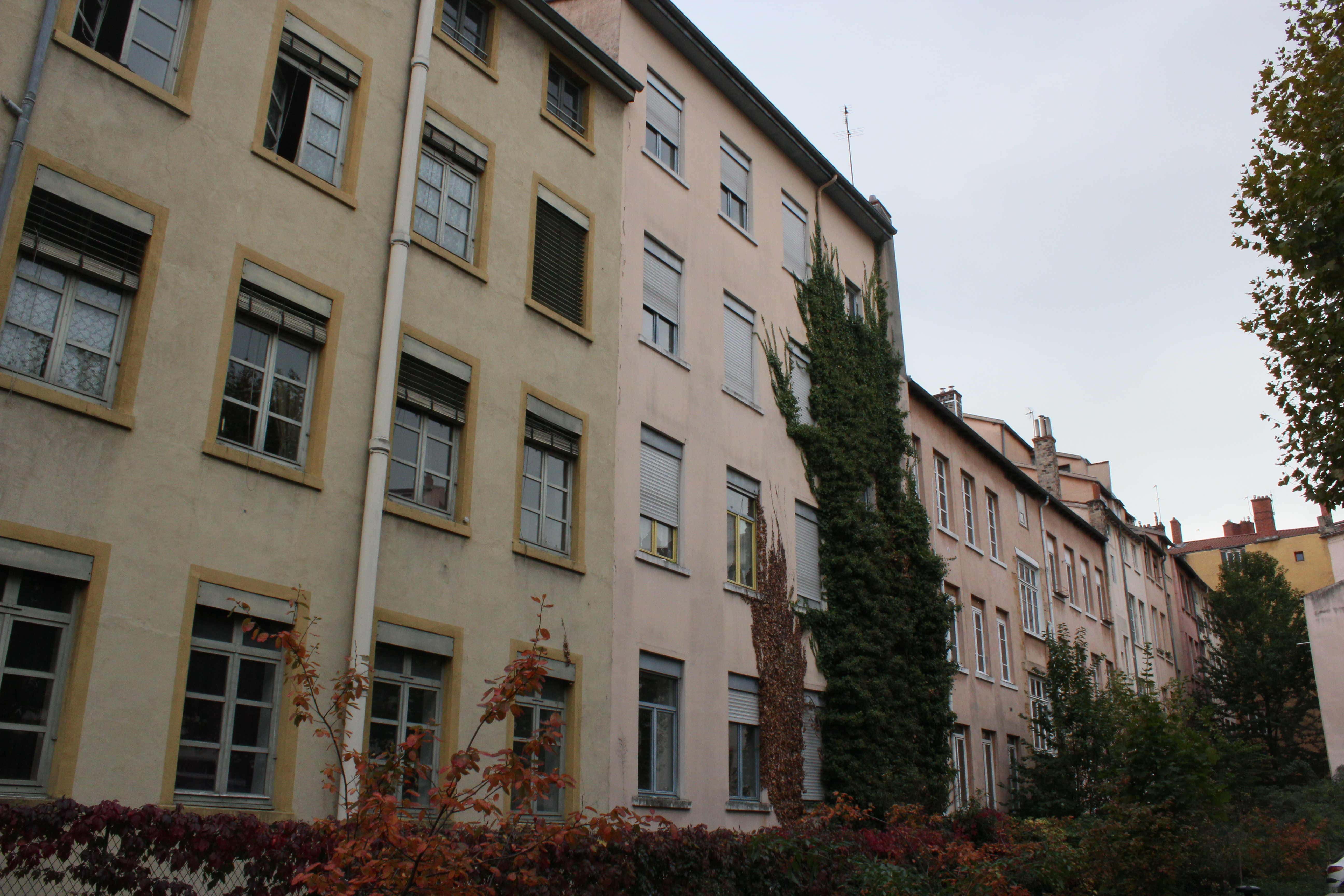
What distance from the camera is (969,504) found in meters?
29.2

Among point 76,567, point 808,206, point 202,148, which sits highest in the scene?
point 808,206

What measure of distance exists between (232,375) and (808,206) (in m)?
14.7

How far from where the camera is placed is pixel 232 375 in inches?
436

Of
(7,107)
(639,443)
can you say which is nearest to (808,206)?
(639,443)

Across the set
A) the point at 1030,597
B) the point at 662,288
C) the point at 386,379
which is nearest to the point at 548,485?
the point at 386,379

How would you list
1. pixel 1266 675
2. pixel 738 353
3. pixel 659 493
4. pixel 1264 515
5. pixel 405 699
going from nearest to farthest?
pixel 405 699 → pixel 659 493 → pixel 738 353 → pixel 1266 675 → pixel 1264 515

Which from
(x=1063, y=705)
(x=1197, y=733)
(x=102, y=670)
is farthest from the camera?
(x=1063, y=705)

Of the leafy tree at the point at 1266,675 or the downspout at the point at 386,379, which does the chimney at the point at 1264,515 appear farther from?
the downspout at the point at 386,379

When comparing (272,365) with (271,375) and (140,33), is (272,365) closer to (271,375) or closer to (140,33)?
(271,375)

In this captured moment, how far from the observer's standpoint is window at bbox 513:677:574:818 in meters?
13.5

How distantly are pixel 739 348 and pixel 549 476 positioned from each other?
6.27 metres

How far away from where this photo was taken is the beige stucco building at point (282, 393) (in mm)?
9406

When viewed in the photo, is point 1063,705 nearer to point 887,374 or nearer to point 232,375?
point 887,374

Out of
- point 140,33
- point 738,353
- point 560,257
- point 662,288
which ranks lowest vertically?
point 140,33
